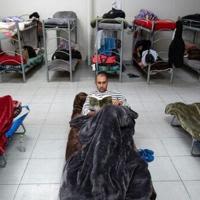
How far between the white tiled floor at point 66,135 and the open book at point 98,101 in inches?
22.4

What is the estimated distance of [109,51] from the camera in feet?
16.1

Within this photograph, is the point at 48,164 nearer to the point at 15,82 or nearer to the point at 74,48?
the point at 15,82

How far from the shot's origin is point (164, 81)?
493cm

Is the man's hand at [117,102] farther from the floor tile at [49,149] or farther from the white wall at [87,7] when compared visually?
the white wall at [87,7]

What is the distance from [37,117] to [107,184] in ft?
6.32

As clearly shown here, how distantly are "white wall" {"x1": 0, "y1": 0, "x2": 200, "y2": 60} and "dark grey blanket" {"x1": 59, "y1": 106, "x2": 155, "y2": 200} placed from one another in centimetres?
444

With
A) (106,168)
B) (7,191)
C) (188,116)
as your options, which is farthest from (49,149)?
(188,116)

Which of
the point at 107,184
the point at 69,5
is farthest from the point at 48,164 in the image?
the point at 69,5

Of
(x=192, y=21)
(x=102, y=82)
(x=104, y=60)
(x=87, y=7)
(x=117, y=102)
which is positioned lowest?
(x=104, y=60)

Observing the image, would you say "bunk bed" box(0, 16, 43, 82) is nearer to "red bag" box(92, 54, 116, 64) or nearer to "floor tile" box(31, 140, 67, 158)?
"red bag" box(92, 54, 116, 64)

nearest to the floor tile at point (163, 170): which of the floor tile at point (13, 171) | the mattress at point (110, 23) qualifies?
the floor tile at point (13, 171)

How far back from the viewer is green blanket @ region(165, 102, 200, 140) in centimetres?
253

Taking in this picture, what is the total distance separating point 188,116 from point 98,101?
3.51 ft

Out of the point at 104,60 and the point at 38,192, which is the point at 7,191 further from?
the point at 104,60
